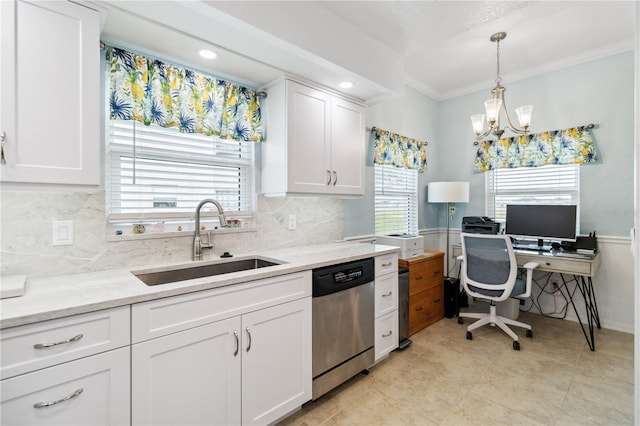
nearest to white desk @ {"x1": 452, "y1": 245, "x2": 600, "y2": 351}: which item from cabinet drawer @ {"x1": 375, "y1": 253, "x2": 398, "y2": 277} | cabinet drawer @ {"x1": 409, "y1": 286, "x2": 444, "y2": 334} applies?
cabinet drawer @ {"x1": 409, "y1": 286, "x2": 444, "y2": 334}

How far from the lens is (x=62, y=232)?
1.59 m

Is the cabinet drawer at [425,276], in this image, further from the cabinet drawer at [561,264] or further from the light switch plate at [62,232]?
the light switch plate at [62,232]

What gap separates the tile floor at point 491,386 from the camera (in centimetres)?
185

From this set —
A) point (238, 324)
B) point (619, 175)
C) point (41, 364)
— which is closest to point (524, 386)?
point (238, 324)

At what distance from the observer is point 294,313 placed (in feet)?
5.90

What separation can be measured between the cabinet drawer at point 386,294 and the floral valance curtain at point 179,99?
1479 mm

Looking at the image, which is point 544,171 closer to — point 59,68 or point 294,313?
point 294,313

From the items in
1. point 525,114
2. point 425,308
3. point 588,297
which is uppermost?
point 525,114

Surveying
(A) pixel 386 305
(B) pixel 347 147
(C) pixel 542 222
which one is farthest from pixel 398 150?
(A) pixel 386 305

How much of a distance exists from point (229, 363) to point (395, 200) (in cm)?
276

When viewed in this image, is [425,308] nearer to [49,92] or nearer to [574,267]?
[574,267]

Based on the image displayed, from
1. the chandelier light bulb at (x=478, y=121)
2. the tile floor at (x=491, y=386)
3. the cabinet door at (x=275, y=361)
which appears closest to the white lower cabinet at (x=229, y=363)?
the cabinet door at (x=275, y=361)

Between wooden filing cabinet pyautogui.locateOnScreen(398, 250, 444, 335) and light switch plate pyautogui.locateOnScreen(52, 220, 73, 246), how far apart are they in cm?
251

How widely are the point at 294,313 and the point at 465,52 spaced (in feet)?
10.1
